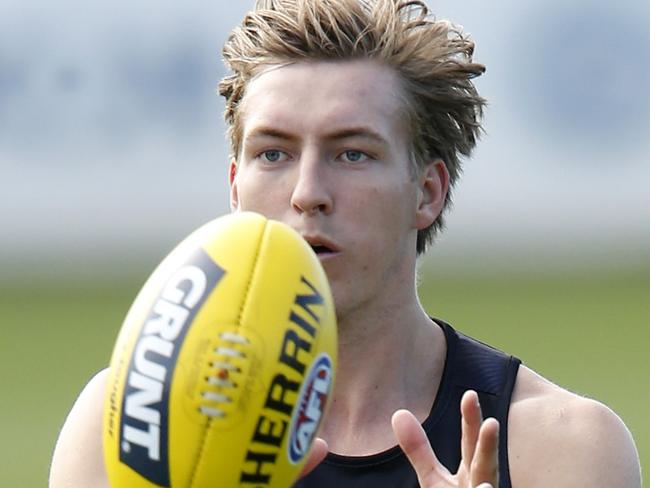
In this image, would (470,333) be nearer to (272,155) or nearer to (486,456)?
(272,155)

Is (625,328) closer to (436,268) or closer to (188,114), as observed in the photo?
(436,268)

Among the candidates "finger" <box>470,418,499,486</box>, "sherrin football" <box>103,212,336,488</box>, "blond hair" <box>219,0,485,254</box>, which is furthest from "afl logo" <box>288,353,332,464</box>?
"blond hair" <box>219,0,485,254</box>

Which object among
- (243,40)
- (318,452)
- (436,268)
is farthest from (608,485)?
(436,268)

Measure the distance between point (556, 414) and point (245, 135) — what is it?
1.25 meters

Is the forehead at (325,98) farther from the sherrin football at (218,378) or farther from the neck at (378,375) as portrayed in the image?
the sherrin football at (218,378)

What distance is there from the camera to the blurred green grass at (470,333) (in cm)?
1373

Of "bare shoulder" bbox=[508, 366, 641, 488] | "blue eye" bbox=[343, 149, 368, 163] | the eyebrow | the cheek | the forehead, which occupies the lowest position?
"bare shoulder" bbox=[508, 366, 641, 488]

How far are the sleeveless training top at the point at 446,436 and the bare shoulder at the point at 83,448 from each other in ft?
1.96

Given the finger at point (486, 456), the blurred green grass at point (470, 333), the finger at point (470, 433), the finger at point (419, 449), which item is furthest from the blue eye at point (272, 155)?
the blurred green grass at point (470, 333)

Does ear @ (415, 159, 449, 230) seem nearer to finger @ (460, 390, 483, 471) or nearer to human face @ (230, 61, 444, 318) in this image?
human face @ (230, 61, 444, 318)

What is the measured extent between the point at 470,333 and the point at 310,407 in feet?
42.8

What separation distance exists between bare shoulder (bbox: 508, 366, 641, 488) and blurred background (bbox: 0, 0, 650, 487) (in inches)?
399

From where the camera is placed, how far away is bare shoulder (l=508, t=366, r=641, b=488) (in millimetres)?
4301

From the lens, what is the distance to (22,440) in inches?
512
